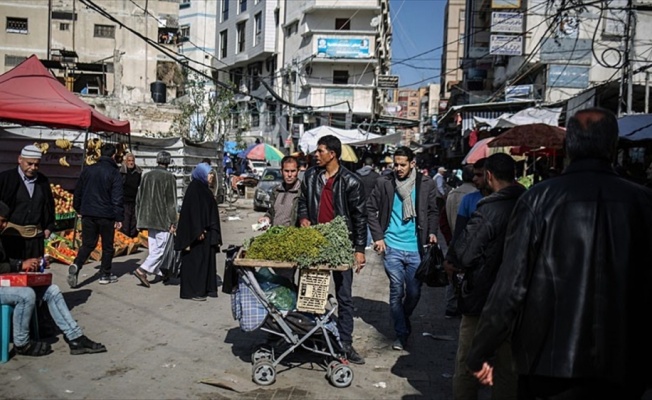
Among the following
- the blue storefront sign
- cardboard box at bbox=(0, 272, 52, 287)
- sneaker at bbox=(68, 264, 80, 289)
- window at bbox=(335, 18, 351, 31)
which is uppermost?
window at bbox=(335, 18, 351, 31)

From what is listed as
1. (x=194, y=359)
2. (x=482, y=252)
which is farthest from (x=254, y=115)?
(x=482, y=252)

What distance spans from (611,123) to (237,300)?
373 centimetres

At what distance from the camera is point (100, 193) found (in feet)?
30.0

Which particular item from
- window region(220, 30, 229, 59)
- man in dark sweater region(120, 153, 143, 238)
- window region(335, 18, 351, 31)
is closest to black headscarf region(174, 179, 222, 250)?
man in dark sweater region(120, 153, 143, 238)

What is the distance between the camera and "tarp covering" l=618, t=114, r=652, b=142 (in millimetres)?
10547

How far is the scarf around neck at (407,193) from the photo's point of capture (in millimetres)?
6516

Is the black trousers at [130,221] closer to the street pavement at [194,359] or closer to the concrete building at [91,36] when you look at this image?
the street pavement at [194,359]

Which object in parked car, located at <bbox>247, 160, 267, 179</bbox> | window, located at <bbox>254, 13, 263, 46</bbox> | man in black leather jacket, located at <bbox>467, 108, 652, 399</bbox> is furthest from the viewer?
window, located at <bbox>254, 13, 263, 46</bbox>

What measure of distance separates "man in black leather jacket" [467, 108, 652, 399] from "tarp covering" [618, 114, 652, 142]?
28.7 ft

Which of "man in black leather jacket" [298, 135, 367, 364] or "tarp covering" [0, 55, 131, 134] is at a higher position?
"tarp covering" [0, 55, 131, 134]

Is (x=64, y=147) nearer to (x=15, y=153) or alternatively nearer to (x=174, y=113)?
(x=15, y=153)

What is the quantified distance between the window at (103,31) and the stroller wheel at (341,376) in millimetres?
35683

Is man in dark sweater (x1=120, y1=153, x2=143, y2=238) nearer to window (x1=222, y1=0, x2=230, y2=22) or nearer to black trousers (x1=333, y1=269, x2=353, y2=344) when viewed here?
black trousers (x1=333, y1=269, x2=353, y2=344)

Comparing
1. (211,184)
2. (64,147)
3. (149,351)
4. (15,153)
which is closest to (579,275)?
(149,351)
